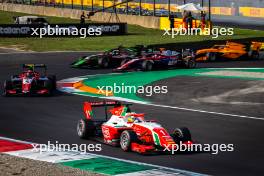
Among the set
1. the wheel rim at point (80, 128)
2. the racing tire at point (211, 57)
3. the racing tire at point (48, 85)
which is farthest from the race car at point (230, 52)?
the wheel rim at point (80, 128)

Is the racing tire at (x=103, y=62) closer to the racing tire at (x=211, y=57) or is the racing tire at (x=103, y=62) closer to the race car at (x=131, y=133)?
the racing tire at (x=211, y=57)

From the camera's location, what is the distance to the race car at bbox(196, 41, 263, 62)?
1594 inches

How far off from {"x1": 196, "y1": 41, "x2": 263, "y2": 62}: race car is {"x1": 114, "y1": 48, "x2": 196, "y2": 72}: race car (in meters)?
2.52

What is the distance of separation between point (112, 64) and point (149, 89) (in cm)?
Answer: 826

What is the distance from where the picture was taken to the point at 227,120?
21.8 m

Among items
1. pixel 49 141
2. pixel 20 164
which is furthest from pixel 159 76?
pixel 20 164

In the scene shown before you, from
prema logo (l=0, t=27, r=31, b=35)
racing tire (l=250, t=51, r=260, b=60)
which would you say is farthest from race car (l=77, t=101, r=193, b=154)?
prema logo (l=0, t=27, r=31, b=35)

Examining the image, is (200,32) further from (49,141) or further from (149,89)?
(49,141)

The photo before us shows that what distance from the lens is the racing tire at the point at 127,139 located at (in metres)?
16.9

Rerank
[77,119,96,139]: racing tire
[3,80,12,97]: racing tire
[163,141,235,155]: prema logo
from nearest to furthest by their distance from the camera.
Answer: [163,141,235,155]: prema logo → [77,119,96,139]: racing tire → [3,80,12,97]: racing tire

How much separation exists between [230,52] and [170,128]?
70.5 ft

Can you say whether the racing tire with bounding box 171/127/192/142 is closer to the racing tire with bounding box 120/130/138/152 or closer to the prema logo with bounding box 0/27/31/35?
the racing tire with bounding box 120/130/138/152

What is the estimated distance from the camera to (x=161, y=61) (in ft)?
119

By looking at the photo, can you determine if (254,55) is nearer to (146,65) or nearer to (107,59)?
(146,65)
